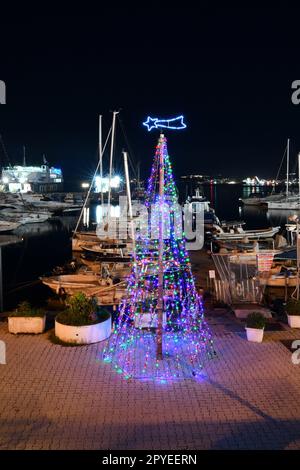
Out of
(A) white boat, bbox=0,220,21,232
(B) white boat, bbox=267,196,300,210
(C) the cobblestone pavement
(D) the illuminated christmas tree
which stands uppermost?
(B) white boat, bbox=267,196,300,210

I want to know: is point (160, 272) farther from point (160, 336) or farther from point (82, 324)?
point (82, 324)

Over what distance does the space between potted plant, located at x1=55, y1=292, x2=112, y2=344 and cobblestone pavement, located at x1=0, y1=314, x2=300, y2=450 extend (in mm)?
388

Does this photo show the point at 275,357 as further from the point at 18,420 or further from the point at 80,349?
the point at 18,420

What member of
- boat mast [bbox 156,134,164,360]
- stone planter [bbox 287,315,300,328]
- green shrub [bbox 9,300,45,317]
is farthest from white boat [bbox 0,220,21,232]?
boat mast [bbox 156,134,164,360]

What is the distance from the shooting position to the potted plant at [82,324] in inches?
396

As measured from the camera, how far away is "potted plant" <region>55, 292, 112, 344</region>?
10.1 metres

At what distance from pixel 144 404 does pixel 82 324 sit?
3.29 m

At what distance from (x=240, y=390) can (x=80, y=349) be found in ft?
12.4

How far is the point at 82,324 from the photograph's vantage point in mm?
10086

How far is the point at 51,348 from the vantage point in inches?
386

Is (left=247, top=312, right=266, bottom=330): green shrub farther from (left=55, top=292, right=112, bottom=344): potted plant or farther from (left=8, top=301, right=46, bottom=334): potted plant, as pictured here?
(left=8, top=301, right=46, bottom=334): potted plant

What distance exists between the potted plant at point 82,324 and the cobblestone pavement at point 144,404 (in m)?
0.39

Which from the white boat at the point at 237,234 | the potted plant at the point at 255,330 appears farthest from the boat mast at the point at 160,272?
the white boat at the point at 237,234
